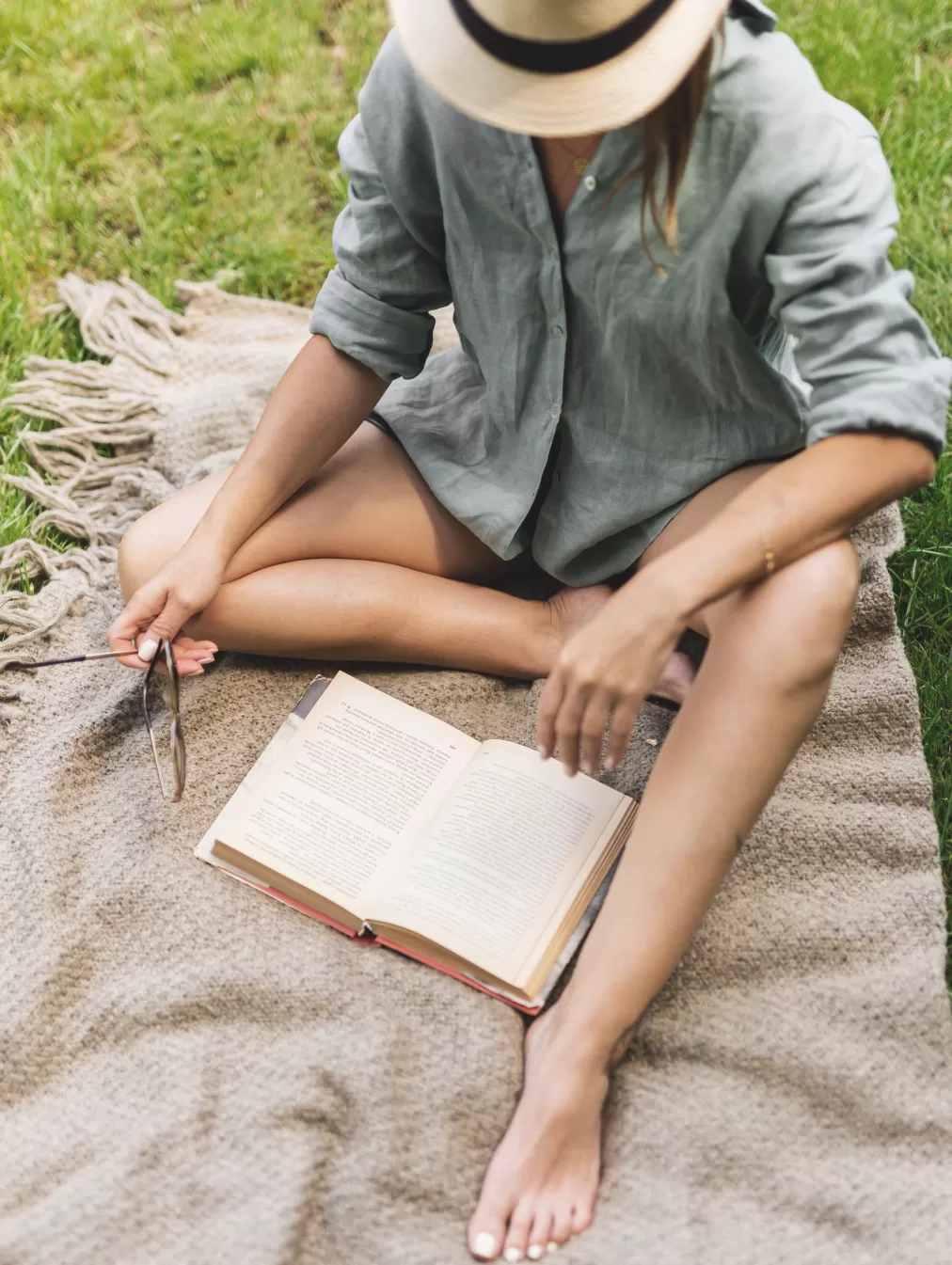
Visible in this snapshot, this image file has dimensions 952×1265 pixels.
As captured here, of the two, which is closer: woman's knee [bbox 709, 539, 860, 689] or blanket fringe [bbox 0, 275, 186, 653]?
woman's knee [bbox 709, 539, 860, 689]

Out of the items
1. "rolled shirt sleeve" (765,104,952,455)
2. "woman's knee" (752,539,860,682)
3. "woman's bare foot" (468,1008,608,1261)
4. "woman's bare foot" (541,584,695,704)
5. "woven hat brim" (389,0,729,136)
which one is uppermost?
"woven hat brim" (389,0,729,136)

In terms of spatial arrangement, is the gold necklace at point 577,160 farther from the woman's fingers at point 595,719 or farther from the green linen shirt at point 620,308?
the woman's fingers at point 595,719

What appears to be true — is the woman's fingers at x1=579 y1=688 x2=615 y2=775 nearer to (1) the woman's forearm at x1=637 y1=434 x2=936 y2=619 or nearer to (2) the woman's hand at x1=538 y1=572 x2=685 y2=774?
(2) the woman's hand at x1=538 y1=572 x2=685 y2=774

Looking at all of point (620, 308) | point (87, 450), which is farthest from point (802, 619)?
point (87, 450)

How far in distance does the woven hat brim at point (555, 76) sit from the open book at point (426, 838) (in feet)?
2.08

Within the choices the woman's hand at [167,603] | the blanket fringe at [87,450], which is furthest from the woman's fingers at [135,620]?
the blanket fringe at [87,450]

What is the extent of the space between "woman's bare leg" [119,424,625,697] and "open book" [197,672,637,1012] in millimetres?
89

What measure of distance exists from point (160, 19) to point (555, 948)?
203 centimetres

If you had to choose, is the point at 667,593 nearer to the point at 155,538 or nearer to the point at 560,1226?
the point at 560,1226

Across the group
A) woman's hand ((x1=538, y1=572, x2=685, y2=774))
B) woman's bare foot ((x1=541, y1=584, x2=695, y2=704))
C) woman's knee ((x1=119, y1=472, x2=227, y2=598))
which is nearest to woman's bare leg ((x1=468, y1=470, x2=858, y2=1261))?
woman's hand ((x1=538, y1=572, x2=685, y2=774))

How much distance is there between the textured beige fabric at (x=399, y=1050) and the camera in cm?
108

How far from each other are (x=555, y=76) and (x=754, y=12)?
236 mm

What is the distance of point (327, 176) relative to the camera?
2121 mm

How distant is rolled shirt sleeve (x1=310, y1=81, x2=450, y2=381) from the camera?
127 centimetres
